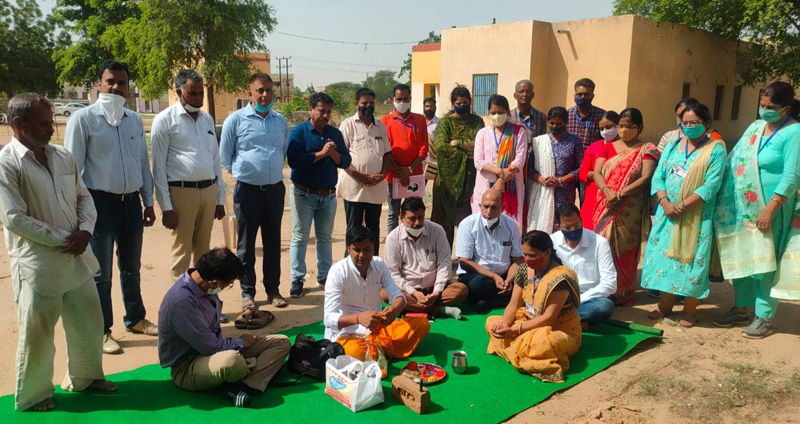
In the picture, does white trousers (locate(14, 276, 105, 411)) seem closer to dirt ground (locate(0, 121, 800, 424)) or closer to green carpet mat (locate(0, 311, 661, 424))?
green carpet mat (locate(0, 311, 661, 424))

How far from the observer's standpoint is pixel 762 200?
4805 millimetres

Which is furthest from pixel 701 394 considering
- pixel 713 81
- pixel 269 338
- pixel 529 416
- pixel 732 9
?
pixel 713 81

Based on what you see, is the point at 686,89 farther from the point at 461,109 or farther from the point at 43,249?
the point at 43,249

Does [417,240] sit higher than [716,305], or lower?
higher

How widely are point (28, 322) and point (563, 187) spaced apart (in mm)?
4836

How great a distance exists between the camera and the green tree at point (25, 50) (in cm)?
2652

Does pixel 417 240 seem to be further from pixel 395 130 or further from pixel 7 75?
pixel 7 75

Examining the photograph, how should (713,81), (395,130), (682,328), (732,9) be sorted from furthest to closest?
1. (713,81)
2. (732,9)
3. (395,130)
4. (682,328)

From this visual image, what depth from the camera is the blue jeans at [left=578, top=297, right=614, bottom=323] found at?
193 inches

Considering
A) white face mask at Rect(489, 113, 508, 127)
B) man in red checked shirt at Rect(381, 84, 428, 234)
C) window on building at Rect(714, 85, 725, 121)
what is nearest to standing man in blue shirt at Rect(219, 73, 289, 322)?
man in red checked shirt at Rect(381, 84, 428, 234)

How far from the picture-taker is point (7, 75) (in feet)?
85.6

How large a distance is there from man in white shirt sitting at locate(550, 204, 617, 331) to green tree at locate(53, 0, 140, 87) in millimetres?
23697

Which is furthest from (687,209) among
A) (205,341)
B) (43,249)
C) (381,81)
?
(381,81)

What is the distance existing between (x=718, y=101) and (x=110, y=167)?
2386 centimetres
